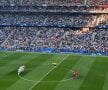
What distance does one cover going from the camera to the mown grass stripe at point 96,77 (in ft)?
133

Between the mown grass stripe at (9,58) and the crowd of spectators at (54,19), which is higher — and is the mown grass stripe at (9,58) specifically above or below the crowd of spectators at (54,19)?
below

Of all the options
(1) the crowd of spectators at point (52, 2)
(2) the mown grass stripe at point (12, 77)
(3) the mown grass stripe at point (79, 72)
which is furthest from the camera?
(1) the crowd of spectators at point (52, 2)

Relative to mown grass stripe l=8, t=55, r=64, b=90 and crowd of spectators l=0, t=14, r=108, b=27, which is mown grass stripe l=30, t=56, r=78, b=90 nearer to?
mown grass stripe l=8, t=55, r=64, b=90

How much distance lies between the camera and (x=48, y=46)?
2990 inches

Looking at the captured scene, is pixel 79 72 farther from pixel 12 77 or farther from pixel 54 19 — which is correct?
pixel 54 19

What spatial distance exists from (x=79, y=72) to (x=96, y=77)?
371 centimetres

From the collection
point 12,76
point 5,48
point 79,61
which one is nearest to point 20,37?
point 5,48

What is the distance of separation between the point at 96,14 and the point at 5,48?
1031 inches

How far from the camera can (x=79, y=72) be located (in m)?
48.4

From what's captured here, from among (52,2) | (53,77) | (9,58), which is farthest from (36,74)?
(52,2)

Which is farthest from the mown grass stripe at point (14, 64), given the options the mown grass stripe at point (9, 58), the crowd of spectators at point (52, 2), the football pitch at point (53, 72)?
the crowd of spectators at point (52, 2)

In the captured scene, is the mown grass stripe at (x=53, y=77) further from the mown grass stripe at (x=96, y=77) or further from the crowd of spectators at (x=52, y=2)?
the crowd of spectators at (x=52, y=2)

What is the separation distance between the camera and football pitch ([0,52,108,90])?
40719mm

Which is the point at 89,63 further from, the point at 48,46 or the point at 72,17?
the point at 72,17
